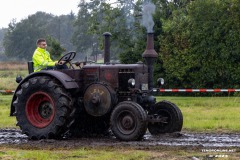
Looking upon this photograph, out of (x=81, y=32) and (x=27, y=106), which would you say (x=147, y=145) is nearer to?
(x=27, y=106)

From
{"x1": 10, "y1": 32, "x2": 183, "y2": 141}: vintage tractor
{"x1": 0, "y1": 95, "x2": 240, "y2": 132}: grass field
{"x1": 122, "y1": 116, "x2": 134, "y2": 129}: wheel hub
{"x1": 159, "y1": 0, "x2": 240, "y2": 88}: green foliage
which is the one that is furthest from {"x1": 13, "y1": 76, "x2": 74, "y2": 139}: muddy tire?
{"x1": 159, "y1": 0, "x2": 240, "y2": 88}: green foliage

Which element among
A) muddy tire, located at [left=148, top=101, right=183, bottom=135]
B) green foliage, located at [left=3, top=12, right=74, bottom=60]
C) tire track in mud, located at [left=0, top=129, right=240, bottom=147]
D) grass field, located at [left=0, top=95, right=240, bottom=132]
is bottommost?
grass field, located at [left=0, top=95, right=240, bottom=132]

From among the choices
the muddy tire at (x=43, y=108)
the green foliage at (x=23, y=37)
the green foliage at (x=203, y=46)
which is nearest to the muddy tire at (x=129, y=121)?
the muddy tire at (x=43, y=108)

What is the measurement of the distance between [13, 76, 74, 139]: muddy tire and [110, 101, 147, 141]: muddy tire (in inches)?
36.4

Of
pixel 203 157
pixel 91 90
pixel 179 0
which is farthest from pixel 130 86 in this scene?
pixel 179 0

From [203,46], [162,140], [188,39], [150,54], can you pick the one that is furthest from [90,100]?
[188,39]

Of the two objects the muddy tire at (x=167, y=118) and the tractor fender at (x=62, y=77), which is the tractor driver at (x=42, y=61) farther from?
the muddy tire at (x=167, y=118)

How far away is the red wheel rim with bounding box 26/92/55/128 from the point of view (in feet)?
35.4

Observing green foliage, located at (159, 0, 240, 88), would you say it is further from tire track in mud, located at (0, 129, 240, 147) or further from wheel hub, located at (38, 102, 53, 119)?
wheel hub, located at (38, 102, 53, 119)

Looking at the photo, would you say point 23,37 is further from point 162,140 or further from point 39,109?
point 162,140

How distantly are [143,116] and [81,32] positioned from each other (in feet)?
235

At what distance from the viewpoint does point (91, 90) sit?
10742 millimetres

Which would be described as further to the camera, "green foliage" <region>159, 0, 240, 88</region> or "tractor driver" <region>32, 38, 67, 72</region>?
"green foliage" <region>159, 0, 240, 88</region>

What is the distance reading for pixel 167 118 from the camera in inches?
443
